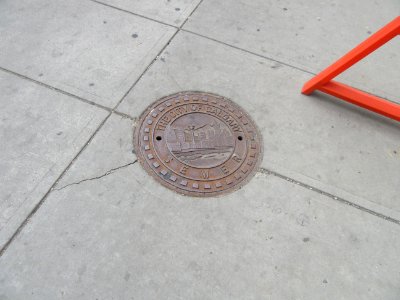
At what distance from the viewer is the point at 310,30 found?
3502mm

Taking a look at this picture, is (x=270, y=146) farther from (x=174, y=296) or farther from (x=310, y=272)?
→ (x=174, y=296)

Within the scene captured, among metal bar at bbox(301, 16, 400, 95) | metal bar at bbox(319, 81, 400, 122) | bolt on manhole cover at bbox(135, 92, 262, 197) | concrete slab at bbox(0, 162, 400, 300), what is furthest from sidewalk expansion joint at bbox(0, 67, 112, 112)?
metal bar at bbox(319, 81, 400, 122)

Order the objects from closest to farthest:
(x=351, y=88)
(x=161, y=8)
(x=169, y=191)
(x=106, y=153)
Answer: (x=169, y=191) → (x=106, y=153) → (x=351, y=88) → (x=161, y=8)

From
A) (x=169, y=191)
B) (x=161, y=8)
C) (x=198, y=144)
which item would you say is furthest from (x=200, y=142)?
(x=161, y=8)

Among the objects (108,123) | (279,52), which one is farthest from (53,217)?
(279,52)

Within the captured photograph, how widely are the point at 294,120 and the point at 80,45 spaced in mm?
1863

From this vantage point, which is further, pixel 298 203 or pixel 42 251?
pixel 298 203

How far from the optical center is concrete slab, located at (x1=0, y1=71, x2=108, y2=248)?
219 cm

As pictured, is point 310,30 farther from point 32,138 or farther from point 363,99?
point 32,138

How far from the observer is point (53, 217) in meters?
2.15

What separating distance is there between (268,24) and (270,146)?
1.46m

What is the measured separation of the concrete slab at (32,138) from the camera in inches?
86.4

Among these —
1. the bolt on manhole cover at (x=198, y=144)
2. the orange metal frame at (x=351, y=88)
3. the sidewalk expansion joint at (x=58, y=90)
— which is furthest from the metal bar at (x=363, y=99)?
the sidewalk expansion joint at (x=58, y=90)

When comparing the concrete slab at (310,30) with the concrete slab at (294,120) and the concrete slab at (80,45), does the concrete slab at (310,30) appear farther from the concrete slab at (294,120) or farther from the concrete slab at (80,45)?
the concrete slab at (80,45)
